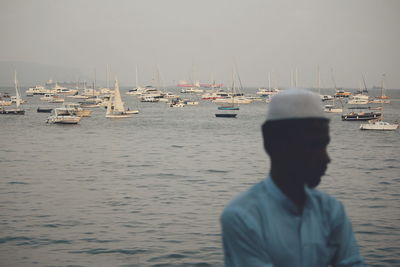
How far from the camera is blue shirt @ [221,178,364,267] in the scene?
7.06 feet

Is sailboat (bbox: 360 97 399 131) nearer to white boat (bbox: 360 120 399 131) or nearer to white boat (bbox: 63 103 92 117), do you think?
white boat (bbox: 360 120 399 131)

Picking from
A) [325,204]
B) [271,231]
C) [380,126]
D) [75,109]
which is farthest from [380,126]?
[271,231]

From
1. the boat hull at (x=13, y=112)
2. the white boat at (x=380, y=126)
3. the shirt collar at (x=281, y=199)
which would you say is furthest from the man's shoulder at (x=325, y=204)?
the boat hull at (x=13, y=112)

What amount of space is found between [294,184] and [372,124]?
70.4m

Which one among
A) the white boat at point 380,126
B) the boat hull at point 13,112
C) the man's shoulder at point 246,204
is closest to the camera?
the man's shoulder at point 246,204

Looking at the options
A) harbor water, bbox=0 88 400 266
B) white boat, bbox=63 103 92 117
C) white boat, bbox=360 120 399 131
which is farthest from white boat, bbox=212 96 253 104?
harbor water, bbox=0 88 400 266

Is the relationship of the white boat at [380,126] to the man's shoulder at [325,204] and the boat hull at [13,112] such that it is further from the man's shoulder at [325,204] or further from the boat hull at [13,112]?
the man's shoulder at [325,204]

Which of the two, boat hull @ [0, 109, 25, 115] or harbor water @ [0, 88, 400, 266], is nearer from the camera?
harbor water @ [0, 88, 400, 266]

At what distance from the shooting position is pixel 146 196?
26016 millimetres

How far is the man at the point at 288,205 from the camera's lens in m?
2.16

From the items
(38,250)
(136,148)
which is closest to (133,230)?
(38,250)

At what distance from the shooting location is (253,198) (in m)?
2.20

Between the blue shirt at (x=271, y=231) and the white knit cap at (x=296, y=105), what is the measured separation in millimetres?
309

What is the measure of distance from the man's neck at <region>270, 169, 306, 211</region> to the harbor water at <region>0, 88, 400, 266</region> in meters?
13.6
